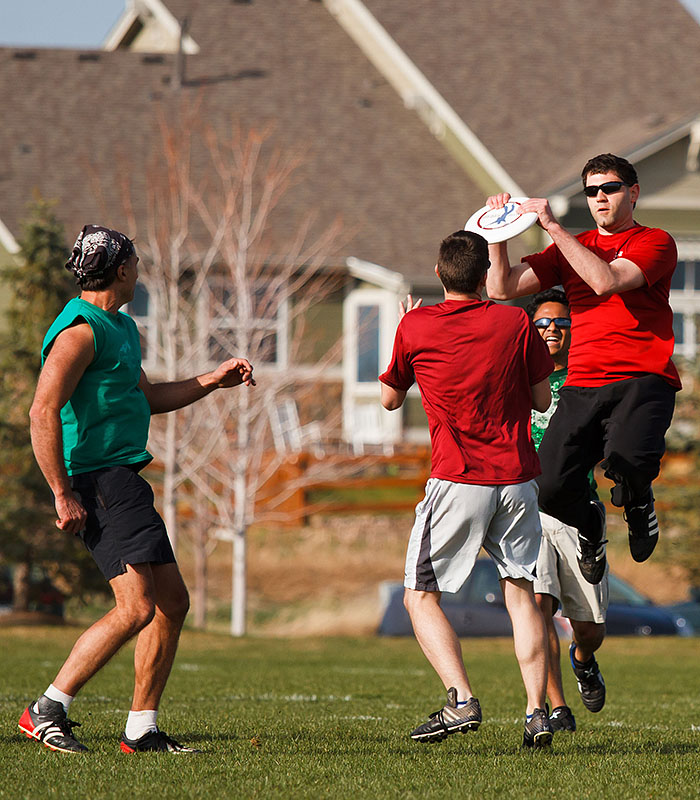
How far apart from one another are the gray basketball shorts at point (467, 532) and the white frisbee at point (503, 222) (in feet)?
3.64

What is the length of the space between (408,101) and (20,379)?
12851 millimetres

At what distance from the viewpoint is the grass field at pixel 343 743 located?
516cm

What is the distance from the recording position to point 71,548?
17.9 metres

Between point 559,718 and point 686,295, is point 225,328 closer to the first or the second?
point 686,295

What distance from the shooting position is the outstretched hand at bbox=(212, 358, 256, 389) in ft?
20.9

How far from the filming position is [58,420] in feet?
18.9

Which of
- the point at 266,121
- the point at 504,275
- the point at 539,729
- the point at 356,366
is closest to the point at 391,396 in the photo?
the point at 504,275

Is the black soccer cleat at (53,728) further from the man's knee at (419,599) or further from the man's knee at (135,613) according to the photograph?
the man's knee at (419,599)

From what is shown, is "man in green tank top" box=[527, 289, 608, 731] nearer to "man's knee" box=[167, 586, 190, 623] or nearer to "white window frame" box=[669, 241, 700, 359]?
"man's knee" box=[167, 586, 190, 623]

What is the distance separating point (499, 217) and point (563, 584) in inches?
92.0

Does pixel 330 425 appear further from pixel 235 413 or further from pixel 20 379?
pixel 20 379

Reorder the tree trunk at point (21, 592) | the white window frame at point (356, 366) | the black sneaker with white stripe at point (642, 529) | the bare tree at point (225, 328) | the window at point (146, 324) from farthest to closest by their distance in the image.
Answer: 1. the white window frame at point (356, 366)
2. the window at point (146, 324)
3. the bare tree at point (225, 328)
4. the tree trunk at point (21, 592)
5. the black sneaker with white stripe at point (642, 529)

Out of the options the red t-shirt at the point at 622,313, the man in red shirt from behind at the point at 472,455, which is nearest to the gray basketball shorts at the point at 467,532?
the man in red shirt from behind at the point at 472,455

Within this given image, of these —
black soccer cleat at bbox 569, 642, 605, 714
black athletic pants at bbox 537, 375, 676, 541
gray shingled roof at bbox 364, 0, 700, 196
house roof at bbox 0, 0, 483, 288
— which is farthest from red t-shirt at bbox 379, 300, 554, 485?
gray shingled roof at bbox 364, 0, 700, 196
